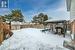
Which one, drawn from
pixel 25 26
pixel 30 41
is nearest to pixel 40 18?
pixel 25 26

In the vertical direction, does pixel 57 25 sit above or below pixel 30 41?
above

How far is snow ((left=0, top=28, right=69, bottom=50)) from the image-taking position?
5.52 ft

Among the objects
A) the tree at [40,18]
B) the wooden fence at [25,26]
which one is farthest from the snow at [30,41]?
the tree at [40,18]

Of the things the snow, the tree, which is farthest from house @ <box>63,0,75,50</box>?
the tree

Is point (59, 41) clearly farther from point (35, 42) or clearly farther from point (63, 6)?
point (63, 6)

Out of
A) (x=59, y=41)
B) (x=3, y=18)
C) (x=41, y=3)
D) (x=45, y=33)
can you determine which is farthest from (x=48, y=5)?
(x=3, y=18)

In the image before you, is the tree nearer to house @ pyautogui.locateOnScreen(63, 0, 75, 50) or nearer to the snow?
the snow

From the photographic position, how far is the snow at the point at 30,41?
5.52 ft

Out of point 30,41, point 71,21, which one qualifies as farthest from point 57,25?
point 30,41

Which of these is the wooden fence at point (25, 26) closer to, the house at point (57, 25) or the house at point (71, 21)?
the house at point (57, 25)

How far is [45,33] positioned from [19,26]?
1.14 ft

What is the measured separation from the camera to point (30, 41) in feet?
5.54

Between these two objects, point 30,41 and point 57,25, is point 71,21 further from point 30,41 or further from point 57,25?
point 30,41

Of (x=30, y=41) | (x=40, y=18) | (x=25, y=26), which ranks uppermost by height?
(x=40, y=18)
